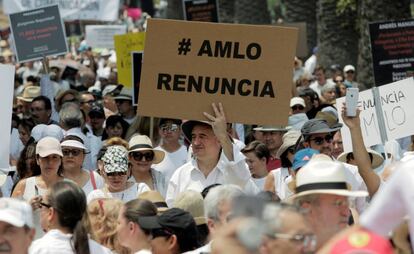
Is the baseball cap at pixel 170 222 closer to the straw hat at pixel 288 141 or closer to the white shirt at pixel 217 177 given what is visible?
the white shirt at pixel 217 177

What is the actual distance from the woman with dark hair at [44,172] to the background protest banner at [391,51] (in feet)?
17.5

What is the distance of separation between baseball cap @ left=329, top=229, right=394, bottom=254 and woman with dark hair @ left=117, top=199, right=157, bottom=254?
2.56m

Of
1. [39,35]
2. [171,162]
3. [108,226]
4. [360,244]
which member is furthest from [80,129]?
[360,244]

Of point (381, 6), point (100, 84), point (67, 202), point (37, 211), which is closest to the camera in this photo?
point (67, 202)

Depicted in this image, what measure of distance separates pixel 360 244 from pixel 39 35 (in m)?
12.8

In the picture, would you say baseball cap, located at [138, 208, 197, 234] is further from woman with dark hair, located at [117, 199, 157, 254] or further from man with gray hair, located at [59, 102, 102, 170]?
man with gray hair, located at [59, 102, 102, 170]

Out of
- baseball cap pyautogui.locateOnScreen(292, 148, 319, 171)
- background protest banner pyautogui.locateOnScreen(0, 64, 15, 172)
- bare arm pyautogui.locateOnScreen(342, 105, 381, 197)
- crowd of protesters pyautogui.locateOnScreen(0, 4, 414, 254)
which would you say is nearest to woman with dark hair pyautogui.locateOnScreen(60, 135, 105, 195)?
crowd of protesters pyautogui.locateOnScreen(0, 4, 414, 254)

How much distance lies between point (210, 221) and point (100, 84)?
1704 centimetres

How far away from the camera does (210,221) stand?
21.0 feet

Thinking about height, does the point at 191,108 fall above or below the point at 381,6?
above

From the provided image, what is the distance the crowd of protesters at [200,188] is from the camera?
15.1 ft

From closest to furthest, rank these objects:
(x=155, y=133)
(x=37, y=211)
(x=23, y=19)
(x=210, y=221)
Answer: (x=210, y=221) < (x=37, y=211) < (x=155, y=133) < (x=23, y=19)

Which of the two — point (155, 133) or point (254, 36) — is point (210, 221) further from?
point (155, 133)

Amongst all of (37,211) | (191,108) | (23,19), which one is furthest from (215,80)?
(23,19)
